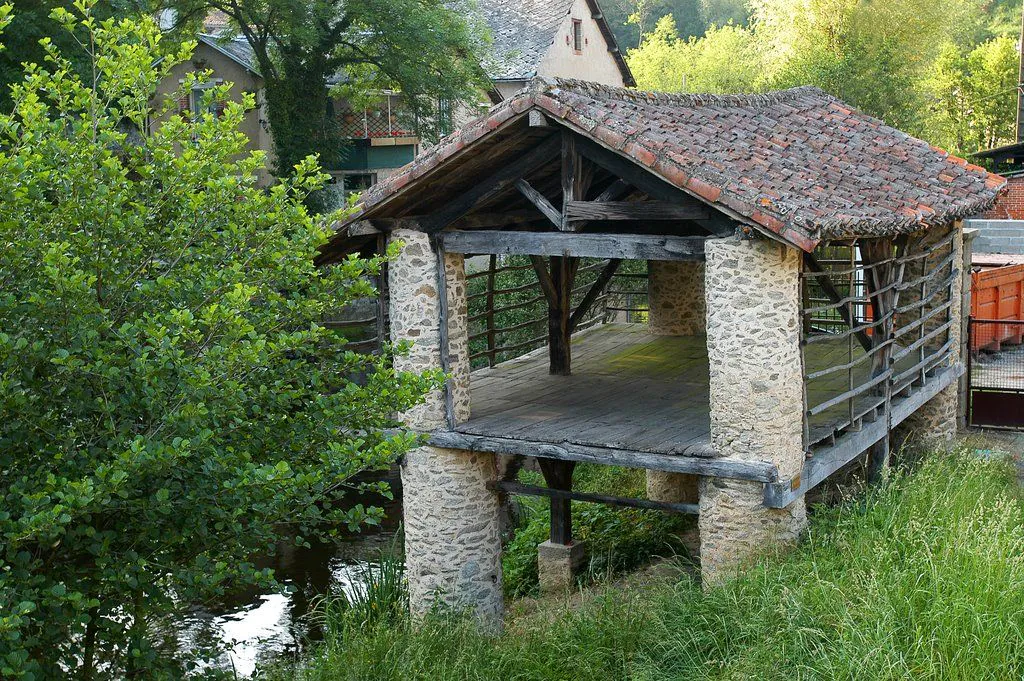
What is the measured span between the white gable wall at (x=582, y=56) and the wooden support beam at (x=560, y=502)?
17.9 meters

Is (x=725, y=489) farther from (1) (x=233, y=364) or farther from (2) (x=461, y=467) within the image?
(1) (x=233, y=364)

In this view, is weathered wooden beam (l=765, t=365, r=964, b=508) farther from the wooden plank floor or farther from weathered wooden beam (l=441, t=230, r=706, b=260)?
weathered wooden beam (l=441, t=230, r=706, b=260)

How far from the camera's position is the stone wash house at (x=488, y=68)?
2633cm

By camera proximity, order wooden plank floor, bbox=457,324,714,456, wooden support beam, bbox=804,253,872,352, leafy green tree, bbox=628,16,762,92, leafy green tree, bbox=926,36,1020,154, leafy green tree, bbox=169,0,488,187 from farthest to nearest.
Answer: leafy green tree, bbox=628,16,762,92 < leafy green tree, bbox=926,36,1020,154 < leafy green tree, bbox=169,0,488,187 < wooden support beam, bbox=804,253,872,352 < wooden plank floor, bbox=457,324,714,456

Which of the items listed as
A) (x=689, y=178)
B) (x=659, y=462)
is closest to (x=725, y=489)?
(x=659, y=462)

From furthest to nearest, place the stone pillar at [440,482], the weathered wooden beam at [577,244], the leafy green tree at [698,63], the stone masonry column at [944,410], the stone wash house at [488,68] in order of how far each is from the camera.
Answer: the leafy green tree at [698,63] < the stone wash house at [488,68] < the stone masonry column at [944,410] < the stone pillar at [440,482] < the weathered wooden beam at [577,244]

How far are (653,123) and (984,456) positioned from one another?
5745 millimetres

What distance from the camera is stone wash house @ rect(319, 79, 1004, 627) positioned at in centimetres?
838

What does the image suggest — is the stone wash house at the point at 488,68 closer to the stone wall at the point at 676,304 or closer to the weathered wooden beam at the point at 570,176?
the stone wall at the point at 676,304

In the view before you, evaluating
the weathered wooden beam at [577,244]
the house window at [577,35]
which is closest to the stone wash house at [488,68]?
the house window at [577,35]

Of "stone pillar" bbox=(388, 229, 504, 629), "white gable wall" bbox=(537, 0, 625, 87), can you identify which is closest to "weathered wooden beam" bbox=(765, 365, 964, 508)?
"stone pillar" bbox=(388, 229, 504, 629)

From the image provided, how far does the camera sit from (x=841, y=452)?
9.65 meters

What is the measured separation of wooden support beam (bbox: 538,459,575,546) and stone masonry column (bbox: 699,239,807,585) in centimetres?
304

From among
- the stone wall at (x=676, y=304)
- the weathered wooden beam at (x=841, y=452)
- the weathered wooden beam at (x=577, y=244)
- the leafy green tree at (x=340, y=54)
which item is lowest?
the weathered wooden beam at (x=841, y=452)
